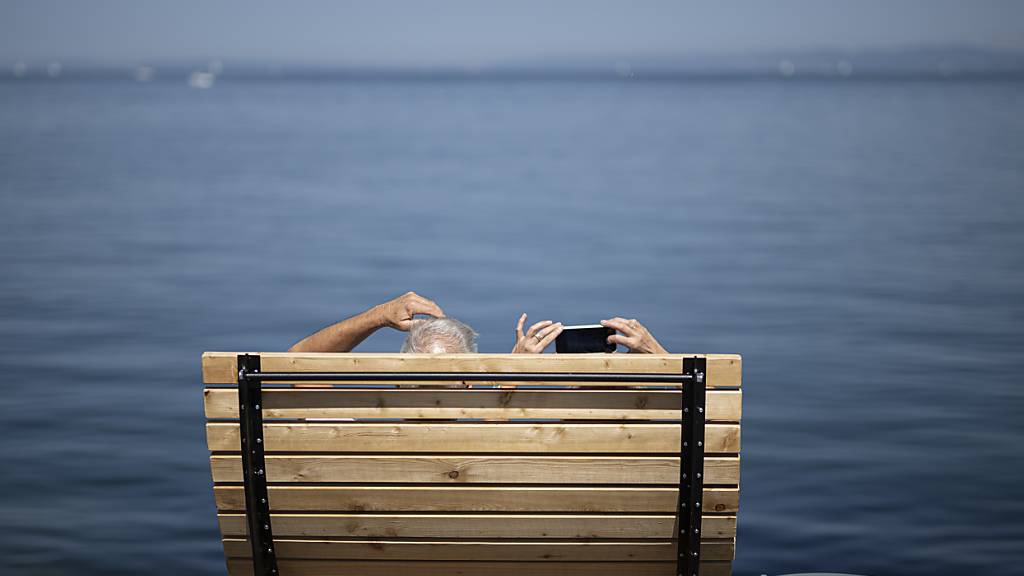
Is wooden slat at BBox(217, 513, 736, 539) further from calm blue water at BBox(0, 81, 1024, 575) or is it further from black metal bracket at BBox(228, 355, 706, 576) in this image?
calm blue water at BBox(0, 81, 1024, 575)

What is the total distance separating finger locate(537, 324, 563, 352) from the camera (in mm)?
3713

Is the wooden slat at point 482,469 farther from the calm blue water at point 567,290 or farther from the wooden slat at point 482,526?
the calm blue water at point 567,290

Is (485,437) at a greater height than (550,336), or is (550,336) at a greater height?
(550,336)

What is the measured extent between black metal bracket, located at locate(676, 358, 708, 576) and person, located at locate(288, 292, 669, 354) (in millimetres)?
306

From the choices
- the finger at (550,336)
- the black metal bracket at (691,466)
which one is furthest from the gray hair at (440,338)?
the black metal bracket at (691,466)

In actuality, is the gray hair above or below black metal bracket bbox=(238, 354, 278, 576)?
above

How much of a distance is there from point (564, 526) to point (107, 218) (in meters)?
14.2

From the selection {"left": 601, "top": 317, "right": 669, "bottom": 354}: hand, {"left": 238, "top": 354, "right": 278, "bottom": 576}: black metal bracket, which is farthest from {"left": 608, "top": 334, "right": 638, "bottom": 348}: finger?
{"left": 238, "top": 354, "right": 278, "bottom": 576}: black metal bracket

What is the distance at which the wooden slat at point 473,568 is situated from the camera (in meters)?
3.62

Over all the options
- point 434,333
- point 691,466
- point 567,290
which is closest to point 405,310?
point 434,333

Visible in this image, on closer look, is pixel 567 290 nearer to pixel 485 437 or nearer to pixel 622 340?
pixel 622 340

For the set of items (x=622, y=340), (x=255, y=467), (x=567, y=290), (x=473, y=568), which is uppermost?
(x=567, y=290)

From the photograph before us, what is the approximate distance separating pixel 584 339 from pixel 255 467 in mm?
891

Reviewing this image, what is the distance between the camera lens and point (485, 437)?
339 cm
